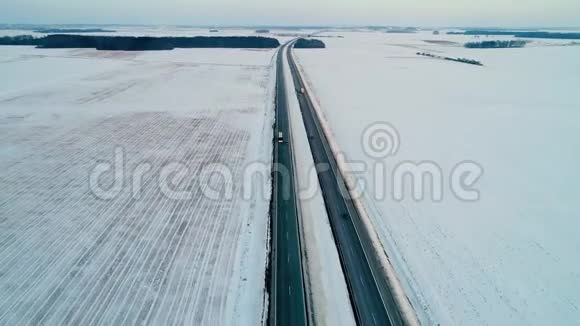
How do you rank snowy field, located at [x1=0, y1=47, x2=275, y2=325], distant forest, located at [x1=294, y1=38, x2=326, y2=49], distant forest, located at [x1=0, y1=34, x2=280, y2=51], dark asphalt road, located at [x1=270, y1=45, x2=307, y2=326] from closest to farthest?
dark asphalt road, located at [x1=270, y1=45, x2=307, y2=326]
snowy field, located at [x1=0, y1=47, x2=275, y2=325]
distant forest, located at [x1=0, y1=34, x2=280, y2=51]
distant forest, located at [x1=294, y1=38, x2=326, y2=49]

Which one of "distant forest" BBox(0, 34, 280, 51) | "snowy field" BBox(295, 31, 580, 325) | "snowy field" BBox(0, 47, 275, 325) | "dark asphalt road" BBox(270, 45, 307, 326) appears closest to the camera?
"dark asphalt road" BBox(270, 45, 307, 326)

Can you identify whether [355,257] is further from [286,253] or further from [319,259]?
[286,253]

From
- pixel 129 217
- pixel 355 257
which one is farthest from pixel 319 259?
pixel 129 217

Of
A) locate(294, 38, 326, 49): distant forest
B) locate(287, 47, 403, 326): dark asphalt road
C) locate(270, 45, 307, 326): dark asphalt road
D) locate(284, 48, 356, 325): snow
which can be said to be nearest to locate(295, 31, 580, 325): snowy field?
locate(287, 47, 403, 326): dark asphalt road

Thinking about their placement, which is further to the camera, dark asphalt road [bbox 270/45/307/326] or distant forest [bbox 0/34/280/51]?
distant forest [bbox 0/34/280/51]

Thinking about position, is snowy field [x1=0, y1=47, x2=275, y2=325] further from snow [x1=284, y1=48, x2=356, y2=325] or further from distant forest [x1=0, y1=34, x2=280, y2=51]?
distant forest [x1=0, y1=34, x2=280, y2=51]

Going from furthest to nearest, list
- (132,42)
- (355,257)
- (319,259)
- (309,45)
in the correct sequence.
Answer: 1. (309,45)
2. (132,42)
3. (355,257)
4. (319,259)
